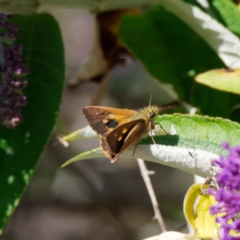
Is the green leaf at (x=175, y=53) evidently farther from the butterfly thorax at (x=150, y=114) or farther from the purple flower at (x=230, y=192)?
the purple flower at (x=230, y=192)

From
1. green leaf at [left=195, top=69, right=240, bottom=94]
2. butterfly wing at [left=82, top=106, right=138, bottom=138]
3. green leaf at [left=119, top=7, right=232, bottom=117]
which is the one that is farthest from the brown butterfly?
green leaf at [left=119, top=7, right=232, bottom=117]

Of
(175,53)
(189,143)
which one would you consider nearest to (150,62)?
(175,53)

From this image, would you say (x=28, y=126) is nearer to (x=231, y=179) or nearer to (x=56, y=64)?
(x=56, y=64)

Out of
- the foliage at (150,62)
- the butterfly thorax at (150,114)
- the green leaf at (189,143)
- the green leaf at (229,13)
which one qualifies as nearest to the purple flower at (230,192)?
the green leaf at (189,143)

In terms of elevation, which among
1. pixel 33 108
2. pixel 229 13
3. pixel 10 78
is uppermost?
pixel 229 13

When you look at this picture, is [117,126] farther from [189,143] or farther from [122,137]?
[189,143]

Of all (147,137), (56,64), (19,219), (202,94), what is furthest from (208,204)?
(19,219)
